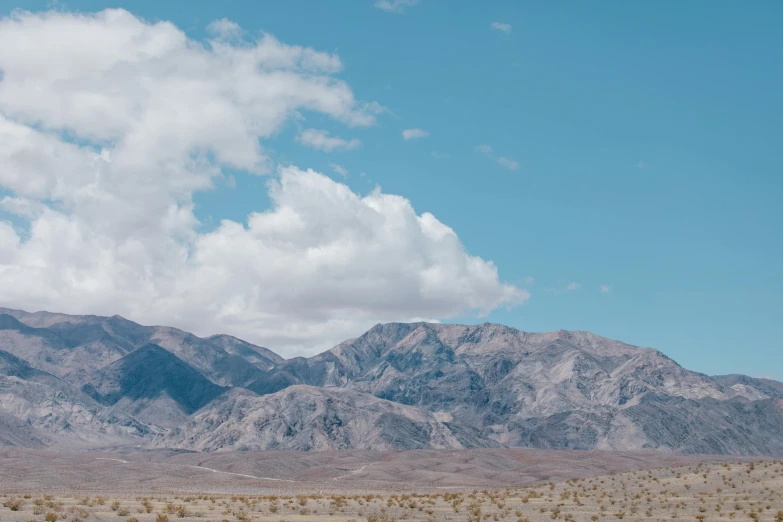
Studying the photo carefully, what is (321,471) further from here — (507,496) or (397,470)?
(507,496)

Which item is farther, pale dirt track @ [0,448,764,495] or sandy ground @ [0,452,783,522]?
pale dirt track @ [0,448,764,495]

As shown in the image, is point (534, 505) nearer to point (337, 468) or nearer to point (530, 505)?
point (530, 505)

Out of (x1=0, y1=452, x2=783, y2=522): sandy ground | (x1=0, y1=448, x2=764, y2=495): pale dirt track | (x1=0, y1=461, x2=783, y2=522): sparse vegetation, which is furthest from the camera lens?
(x1=0, y1=448, x2=764, y2=495): pale dirt track

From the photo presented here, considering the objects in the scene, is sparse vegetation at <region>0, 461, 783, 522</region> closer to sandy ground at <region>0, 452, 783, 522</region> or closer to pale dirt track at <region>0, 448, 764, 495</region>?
sandy ground at <region>0, 452, 783, 522</region>

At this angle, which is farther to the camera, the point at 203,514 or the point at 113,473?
the point at 113,473

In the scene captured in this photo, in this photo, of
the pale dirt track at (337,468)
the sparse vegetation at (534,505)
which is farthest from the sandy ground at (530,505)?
the pale dirt track at (337,468)

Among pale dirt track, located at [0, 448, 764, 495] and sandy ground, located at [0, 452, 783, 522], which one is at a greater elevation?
sandy ground, located at [0, 452, 783, 522]

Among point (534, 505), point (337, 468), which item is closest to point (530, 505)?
point (534, 505)

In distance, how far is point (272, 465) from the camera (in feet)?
538

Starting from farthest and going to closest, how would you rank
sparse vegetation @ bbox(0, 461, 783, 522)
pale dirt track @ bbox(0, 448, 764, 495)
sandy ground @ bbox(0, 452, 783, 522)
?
1. pale dirt track @ bbox(0, 448, 764, 495)
2. sparse vegetation @ bbox(0, 461, 783, 522)
3. sandy ground @ bbox(0, 452, 783, 522)

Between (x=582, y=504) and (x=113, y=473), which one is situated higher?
(x=582, y=504)

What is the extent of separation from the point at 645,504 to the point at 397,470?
9575cm

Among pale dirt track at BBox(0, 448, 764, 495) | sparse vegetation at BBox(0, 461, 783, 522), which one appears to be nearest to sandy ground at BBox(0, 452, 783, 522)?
sparse vegetation at BBox(0, 461, 783, 522)

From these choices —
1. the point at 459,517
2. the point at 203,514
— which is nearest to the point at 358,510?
the point at 459,517
